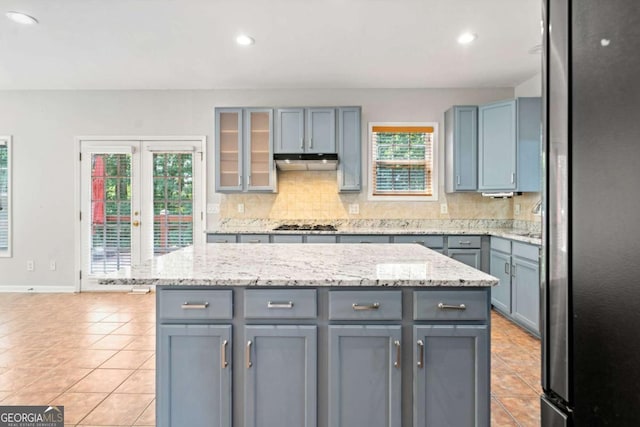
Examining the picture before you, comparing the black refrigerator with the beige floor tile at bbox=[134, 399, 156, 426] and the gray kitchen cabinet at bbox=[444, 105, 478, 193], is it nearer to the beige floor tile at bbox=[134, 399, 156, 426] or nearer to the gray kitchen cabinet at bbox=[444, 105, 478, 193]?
the beige floor tile at bbox=[134, 399, 156, 426]

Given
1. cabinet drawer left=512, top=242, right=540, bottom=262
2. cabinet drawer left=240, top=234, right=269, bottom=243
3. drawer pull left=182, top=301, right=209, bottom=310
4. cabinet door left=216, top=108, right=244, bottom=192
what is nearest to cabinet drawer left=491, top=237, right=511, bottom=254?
cabinet drawer left=512, top=242, right=540, bottom=262

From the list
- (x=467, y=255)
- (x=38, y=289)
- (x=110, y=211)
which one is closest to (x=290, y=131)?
(x=467, y=255)

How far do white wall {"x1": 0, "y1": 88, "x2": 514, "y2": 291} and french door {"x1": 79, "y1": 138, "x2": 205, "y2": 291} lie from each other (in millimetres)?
165

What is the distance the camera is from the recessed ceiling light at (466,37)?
3.20 metres

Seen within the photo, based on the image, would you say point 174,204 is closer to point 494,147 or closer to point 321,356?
point 321,356

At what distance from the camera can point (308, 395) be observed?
4.84 ft

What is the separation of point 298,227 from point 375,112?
1.88 m

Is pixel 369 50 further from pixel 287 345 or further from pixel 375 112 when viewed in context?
pixel 287 345

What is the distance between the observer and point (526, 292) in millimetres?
3283

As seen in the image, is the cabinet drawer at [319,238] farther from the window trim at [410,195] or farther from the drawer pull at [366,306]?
the drawer pull at [366,306]

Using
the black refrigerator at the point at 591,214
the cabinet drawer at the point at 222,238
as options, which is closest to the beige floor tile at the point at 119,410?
the cabinet drawer at the point at 222,238

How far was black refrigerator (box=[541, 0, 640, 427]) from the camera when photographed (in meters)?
0.47

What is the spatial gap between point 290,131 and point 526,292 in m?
3.12

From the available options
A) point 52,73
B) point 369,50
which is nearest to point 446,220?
point 369,50
